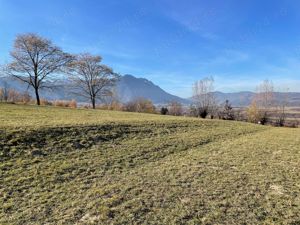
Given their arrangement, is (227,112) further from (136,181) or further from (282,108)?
(136,181)

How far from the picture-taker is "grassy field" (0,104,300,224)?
3.89 metres

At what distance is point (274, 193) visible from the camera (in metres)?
4.88

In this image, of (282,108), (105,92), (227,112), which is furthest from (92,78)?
(282,108)

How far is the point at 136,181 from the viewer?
17.9ft

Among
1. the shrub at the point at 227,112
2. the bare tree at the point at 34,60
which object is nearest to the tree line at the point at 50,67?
the bare tree at the point at 34,60

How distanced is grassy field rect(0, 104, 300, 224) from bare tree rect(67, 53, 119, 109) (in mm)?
31851

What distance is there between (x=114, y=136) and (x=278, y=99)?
40677 mm

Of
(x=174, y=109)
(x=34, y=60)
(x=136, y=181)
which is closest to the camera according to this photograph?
(x=136, y=181)

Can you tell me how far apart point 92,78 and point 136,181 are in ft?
122

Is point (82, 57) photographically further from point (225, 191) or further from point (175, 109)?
point (225, 191)

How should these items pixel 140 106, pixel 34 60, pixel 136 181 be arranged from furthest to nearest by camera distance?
pixel 140 106, pixel 34 60, pixel 136 181

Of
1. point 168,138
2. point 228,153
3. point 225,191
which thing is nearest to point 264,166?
point 228,153

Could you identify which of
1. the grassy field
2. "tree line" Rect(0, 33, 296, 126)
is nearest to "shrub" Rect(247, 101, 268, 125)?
"tree line" Rect(0, 33, 296, 126)

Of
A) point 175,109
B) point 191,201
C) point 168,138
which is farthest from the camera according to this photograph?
point 175,109
